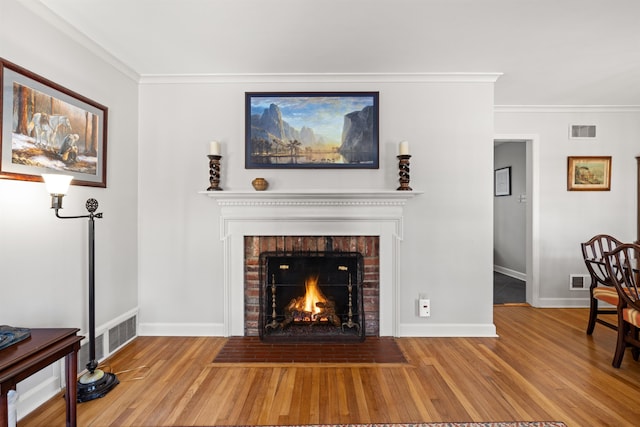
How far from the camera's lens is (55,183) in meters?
1.70

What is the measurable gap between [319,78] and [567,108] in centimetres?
319

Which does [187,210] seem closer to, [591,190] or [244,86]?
[244,86]

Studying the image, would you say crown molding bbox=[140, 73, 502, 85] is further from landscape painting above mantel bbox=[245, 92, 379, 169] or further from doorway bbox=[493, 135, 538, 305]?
doorway bbox=[493, 135, 538, 305]

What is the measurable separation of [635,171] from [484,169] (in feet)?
8.41

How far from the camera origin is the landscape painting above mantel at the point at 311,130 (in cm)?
286

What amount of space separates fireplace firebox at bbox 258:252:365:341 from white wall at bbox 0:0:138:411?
4.05 ft

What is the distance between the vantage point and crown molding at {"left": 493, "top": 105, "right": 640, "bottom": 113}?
3.74m

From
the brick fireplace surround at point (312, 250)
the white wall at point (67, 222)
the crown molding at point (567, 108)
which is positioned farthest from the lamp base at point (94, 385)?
the crown molding at point (567, 108)

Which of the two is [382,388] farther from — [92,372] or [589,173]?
[589,173]

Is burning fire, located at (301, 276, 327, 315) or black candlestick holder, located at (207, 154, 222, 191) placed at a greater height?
black candlestick holder, located at (207, 154, 222, 191)

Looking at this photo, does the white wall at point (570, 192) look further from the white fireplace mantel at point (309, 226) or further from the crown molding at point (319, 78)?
the white fireplace mantel at point (309, 226)

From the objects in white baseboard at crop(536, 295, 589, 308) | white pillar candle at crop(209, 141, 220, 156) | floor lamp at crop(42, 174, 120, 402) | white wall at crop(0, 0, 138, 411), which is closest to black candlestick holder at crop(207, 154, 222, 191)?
white pillar candle at crop(209, 141, 220, 156)

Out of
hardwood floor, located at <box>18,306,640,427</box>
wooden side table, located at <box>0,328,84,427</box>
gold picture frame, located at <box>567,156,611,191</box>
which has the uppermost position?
gold picture frame, located at <box>567,156,611,191</box>

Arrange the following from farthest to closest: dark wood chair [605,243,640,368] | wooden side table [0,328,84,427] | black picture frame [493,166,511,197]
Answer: black picture frame [493,166,511,197], dark wood chair [605,243,640,368], wooden side table [0,328,84,427]
